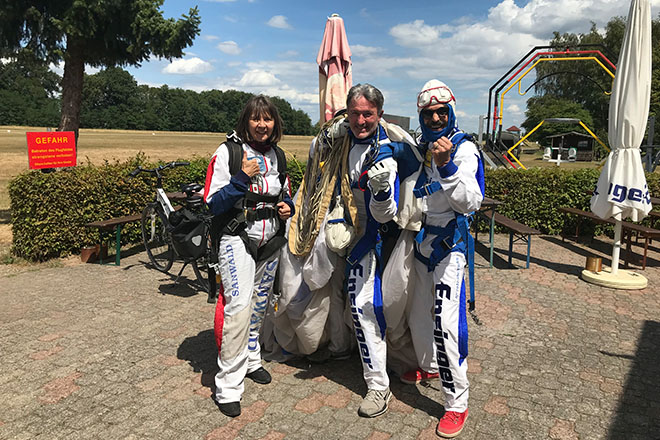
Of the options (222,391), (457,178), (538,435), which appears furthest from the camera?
(222,391)

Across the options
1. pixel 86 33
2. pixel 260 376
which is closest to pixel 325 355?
pixel 260 376

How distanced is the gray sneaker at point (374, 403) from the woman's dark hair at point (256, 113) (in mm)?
1842

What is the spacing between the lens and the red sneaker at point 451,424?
2836mm

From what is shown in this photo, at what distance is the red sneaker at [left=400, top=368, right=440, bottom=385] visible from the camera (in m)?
3.49

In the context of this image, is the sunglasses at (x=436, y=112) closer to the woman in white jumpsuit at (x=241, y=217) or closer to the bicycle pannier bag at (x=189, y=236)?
the woman in white jumpsuit at (x=241, y=217)

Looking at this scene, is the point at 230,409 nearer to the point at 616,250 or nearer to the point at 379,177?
the point at 379,177

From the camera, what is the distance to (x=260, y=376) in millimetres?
3502

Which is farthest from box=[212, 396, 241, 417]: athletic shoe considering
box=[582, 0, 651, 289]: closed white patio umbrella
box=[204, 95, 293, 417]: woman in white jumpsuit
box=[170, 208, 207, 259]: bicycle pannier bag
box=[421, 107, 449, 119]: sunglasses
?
box=[582, 0, 651, 289]: closed white patio umbrella

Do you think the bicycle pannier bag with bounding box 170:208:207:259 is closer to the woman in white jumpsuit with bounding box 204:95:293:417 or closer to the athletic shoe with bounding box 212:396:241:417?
the woman in white jumpsuit with bounding box 204:95:293:417

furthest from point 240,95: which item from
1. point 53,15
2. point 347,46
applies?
point 347,46

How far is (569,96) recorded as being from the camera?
52.8 meters

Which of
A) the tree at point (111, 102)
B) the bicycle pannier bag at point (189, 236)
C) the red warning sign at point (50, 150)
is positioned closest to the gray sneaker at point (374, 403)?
the bicycle pannier bag at point (189, 236)

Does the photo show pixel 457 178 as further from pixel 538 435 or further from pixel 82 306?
pixel 82 306

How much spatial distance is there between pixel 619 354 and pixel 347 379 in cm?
245
